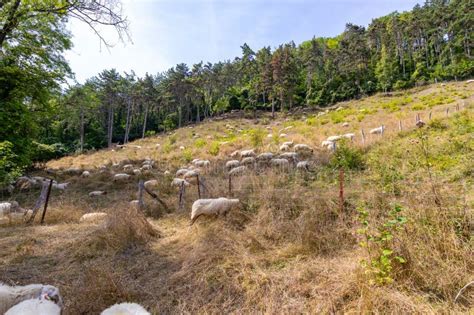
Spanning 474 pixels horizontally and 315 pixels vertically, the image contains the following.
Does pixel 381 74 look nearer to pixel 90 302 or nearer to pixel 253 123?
pixel 253 123

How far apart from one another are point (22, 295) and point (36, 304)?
1.67ft

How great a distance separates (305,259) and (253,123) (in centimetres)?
3380

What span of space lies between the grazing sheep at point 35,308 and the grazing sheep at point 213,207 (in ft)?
10.3

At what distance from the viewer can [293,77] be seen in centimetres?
4284

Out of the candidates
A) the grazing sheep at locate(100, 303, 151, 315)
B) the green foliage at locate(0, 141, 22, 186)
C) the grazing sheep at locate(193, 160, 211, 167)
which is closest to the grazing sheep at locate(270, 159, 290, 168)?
the grazing sheep at locate(193, 160, 211, 167)

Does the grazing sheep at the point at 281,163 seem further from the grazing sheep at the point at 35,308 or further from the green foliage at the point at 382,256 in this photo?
the grazing sheep at the point at 35,308

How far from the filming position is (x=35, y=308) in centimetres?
230

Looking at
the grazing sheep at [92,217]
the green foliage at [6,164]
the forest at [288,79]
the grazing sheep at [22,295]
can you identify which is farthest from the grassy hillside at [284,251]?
the forest at [288,79]

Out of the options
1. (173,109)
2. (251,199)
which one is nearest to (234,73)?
(173,109)

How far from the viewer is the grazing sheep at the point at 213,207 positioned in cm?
537

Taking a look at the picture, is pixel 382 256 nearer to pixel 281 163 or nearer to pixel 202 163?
pixel 281 163

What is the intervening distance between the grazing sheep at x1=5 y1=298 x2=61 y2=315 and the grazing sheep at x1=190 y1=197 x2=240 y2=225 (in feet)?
10.3

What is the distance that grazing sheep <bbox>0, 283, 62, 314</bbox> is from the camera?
8.39 ft

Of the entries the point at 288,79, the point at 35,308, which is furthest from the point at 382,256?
the point at 288,79
